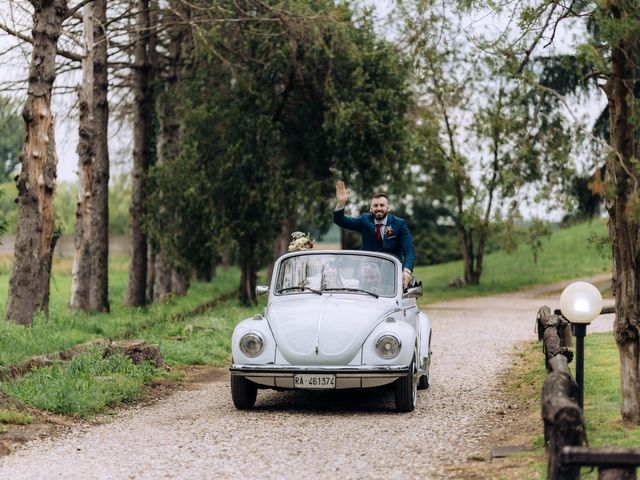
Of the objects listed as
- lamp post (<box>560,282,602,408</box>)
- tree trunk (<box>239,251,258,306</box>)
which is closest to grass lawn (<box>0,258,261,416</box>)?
tree trunk (<box>239,251,258,306</box>)

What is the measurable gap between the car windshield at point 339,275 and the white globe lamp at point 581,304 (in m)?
3.09

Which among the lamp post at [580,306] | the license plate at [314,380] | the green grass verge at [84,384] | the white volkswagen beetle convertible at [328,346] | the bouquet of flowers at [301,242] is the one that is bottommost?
the green grass verge at [84,384]

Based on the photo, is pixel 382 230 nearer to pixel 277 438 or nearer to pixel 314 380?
pixel 314 380

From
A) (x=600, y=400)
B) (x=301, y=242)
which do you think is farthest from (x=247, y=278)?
(x=600, y=400)

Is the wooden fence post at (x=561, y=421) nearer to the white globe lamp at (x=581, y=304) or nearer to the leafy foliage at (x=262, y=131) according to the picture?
the white globe lamp at (x=581, y=304)

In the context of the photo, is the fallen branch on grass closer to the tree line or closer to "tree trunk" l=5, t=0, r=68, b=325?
"tree trunk" l=5, t=0, r=68, b=325

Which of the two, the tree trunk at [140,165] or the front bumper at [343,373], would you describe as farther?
the tree trunk at [140,165]

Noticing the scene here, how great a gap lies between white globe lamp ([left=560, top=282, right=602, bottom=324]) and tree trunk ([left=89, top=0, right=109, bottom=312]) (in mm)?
15646

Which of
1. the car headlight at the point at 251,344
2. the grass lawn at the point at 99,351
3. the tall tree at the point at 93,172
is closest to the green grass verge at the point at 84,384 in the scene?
the grass lawn at the point at 99,351

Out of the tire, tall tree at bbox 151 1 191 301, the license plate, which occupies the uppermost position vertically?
tall tree at bbox 151 1 191 301

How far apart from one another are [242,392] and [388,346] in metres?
1.59

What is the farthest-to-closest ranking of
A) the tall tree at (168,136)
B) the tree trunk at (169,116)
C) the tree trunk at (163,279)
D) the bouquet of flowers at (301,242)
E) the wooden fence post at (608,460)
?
the tree trunk at (163,279) < the tree trunk at (169,116) < the tall tree at (168,136) < the bouquet of flowers at (301,242) < the wooden fence post at (608,460)

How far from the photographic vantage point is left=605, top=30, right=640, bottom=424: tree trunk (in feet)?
26.4

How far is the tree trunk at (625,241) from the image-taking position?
8047 mm
